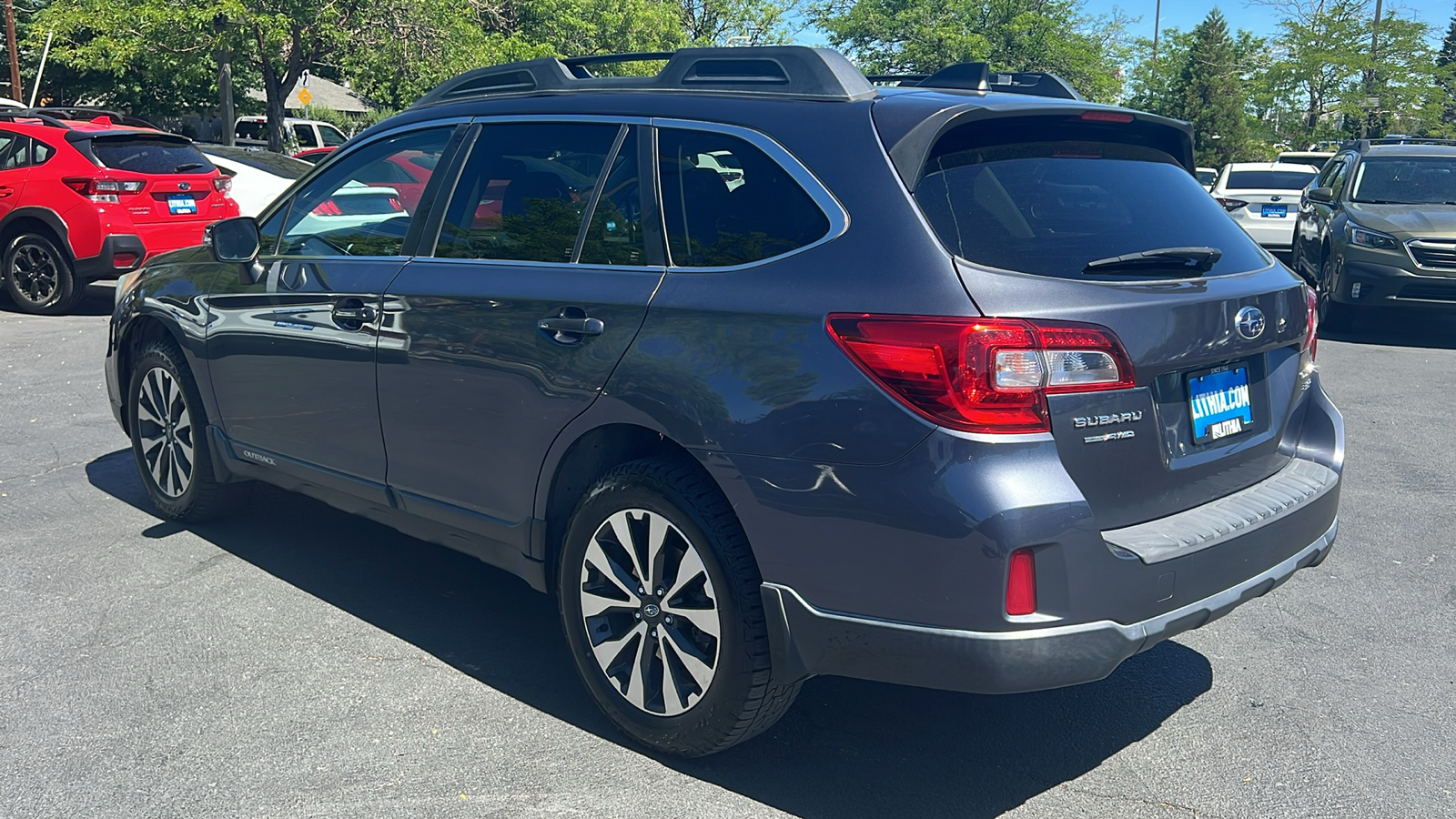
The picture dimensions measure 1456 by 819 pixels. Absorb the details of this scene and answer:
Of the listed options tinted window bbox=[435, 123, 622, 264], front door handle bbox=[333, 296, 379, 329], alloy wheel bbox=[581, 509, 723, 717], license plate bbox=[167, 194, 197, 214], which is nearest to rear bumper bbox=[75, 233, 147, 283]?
license plate bbox=[167, 194, 197, 214]

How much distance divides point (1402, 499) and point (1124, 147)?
3498 mm

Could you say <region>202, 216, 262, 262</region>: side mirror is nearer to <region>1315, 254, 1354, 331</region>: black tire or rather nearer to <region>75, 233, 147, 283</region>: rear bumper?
<region>75, 233, 147, 283</region>: rear bumper

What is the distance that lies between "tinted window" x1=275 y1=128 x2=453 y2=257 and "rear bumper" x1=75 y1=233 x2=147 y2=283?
25.8 ft

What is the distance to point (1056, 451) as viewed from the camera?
2.83 metres

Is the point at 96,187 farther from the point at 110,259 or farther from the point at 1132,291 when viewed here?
the point at 1132,291

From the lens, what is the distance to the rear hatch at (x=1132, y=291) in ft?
9.55

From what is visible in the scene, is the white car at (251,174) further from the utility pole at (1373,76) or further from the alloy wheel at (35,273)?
the utility pole at (1373,76)

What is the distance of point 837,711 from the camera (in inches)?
147

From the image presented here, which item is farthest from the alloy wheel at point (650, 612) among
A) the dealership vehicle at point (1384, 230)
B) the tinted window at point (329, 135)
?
the tinted window at point (329, 135)

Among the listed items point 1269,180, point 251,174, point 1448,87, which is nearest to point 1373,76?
point 1448,87

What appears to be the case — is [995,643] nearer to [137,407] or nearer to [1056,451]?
[1056,451]

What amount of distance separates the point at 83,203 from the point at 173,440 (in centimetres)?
749

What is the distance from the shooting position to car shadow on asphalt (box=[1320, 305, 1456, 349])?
1173 cm

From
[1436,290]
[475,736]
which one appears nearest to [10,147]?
[475,736]
